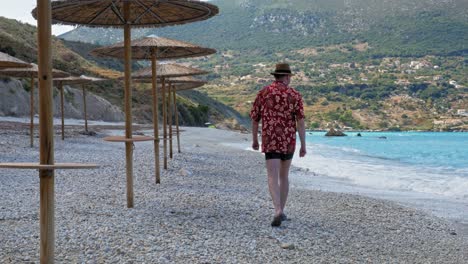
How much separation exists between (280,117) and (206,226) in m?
1.36

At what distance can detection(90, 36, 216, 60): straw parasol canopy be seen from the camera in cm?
809

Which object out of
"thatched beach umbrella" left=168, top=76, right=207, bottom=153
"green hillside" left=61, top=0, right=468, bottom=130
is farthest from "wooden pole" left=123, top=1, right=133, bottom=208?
"green hillside" left=61, top=0, right=468, bottom=130

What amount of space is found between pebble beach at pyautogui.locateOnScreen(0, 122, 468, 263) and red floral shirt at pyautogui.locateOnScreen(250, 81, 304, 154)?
0.86 m

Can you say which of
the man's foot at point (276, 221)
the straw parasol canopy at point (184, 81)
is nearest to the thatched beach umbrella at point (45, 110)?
the man's foot at point (276, 221)

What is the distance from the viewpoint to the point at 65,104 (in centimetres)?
3419

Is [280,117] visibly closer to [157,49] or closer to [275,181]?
[275,181]

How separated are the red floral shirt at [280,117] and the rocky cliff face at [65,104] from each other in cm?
2428

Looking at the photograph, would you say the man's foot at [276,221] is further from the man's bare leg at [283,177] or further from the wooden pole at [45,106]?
the wooden pole at [45,106]

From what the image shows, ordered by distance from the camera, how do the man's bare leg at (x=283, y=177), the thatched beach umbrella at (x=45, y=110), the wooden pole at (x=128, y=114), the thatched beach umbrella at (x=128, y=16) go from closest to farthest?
the thatched beach umbrella at (x=45, y=110) → the man's bare leg at (x=283, y=177) → the thatched beach umbrella at (x=128, y=16) → the wooden pole at (x=128, y=114)

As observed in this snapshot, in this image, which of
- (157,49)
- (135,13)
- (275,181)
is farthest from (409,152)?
(275,181)

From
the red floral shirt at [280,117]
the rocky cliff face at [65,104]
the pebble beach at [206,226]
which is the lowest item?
the pebble beach at [206,226]

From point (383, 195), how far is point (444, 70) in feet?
367

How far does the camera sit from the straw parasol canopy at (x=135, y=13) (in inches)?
237

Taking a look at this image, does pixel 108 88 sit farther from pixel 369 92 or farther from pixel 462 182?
pixel 369 92
